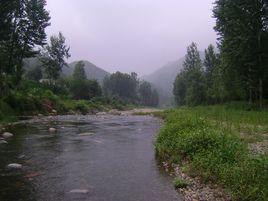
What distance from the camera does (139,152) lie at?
68.4ft

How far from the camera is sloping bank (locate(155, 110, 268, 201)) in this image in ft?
34.4

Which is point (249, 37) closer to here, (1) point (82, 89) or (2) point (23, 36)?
(2) point (23, 36)

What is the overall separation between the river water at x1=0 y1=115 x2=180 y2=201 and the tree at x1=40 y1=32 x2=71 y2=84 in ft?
216

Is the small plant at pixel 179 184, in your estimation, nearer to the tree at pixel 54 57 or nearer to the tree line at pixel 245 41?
the tree line at pixel 245 41

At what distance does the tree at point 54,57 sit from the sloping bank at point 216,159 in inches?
2852

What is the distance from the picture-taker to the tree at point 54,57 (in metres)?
89.9

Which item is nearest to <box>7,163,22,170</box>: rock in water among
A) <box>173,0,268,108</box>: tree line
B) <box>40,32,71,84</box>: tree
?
<box>173,0,268,108</box>: tree line

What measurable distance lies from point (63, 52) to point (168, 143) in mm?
78901

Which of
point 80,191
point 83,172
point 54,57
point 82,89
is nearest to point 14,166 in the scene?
point 83,172

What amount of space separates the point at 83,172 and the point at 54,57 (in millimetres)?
79515

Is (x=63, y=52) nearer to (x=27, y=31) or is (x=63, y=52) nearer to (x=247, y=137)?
(x=27, y=31)

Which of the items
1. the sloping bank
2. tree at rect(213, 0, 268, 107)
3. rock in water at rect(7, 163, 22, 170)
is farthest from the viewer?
tree at rect(213, 0, 268, 107)

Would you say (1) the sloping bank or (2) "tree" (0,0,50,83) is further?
(2) "tree" (0,0,50,83)

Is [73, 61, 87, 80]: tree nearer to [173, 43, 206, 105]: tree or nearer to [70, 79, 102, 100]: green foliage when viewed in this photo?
[70, 79, 102, 100]: green foliage
